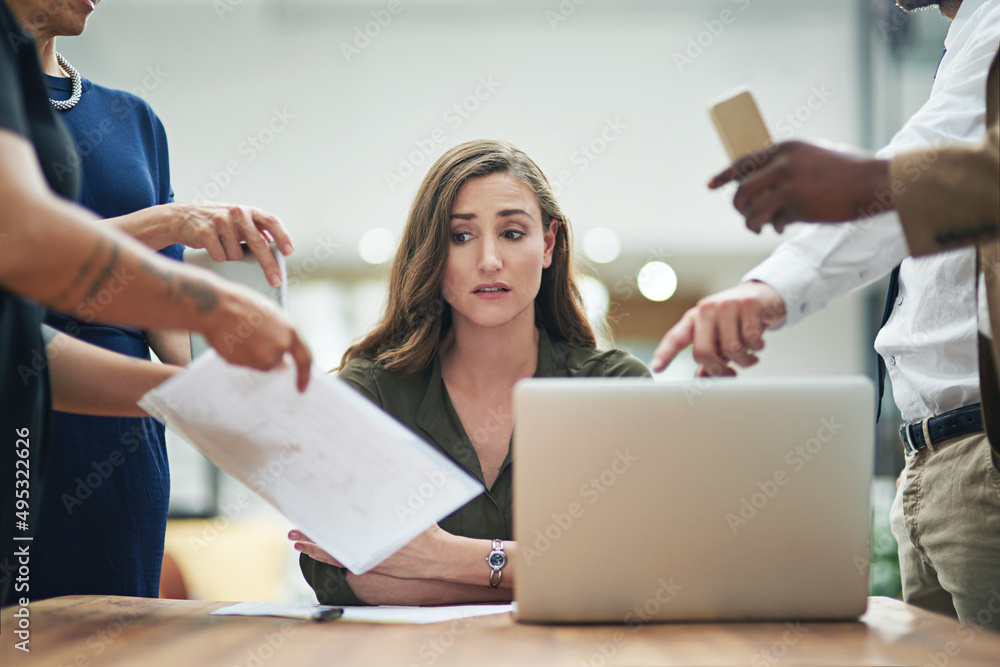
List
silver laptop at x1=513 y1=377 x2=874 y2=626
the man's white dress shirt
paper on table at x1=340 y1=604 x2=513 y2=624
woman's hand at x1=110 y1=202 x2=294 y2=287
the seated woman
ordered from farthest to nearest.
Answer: the seated woman
woman's hand at x1=110 y1=202 x2=294 y2=287
the man's white dress shirt
paper on table at x1=340 y1=604 x2=513 y2=624
silver laptop at x1=513 y1=377 x2=874 y2=626

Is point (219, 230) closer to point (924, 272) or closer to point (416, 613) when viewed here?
point (416, 613)

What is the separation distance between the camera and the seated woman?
5.64 ft

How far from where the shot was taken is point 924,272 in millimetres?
1334

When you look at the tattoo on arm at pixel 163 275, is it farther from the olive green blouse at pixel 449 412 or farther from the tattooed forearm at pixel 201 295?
the olive green blouse at pixel 449 412

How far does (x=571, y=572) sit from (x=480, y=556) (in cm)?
43

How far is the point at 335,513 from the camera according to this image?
100cm

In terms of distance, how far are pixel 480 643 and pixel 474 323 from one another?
963 mm

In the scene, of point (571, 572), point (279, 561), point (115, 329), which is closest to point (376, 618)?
point (571, 572)

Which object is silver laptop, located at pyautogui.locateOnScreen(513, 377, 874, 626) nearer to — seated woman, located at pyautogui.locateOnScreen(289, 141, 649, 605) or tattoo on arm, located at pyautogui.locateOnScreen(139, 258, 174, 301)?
tattoo on arm, located at pyautogui.locateOnScreen(139, 258, 174, 301)

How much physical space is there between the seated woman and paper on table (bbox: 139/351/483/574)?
2.03ft

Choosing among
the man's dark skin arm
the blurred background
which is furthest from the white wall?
the man's dark skin arm

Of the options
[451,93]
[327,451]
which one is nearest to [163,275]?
[327,451]

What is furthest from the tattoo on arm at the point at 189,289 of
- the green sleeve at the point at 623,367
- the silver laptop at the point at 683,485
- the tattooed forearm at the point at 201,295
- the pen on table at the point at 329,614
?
the green sleeve at the point at 623,367

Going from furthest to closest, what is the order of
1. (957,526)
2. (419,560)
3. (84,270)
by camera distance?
(419,560) → (957,526) → (84,270)
